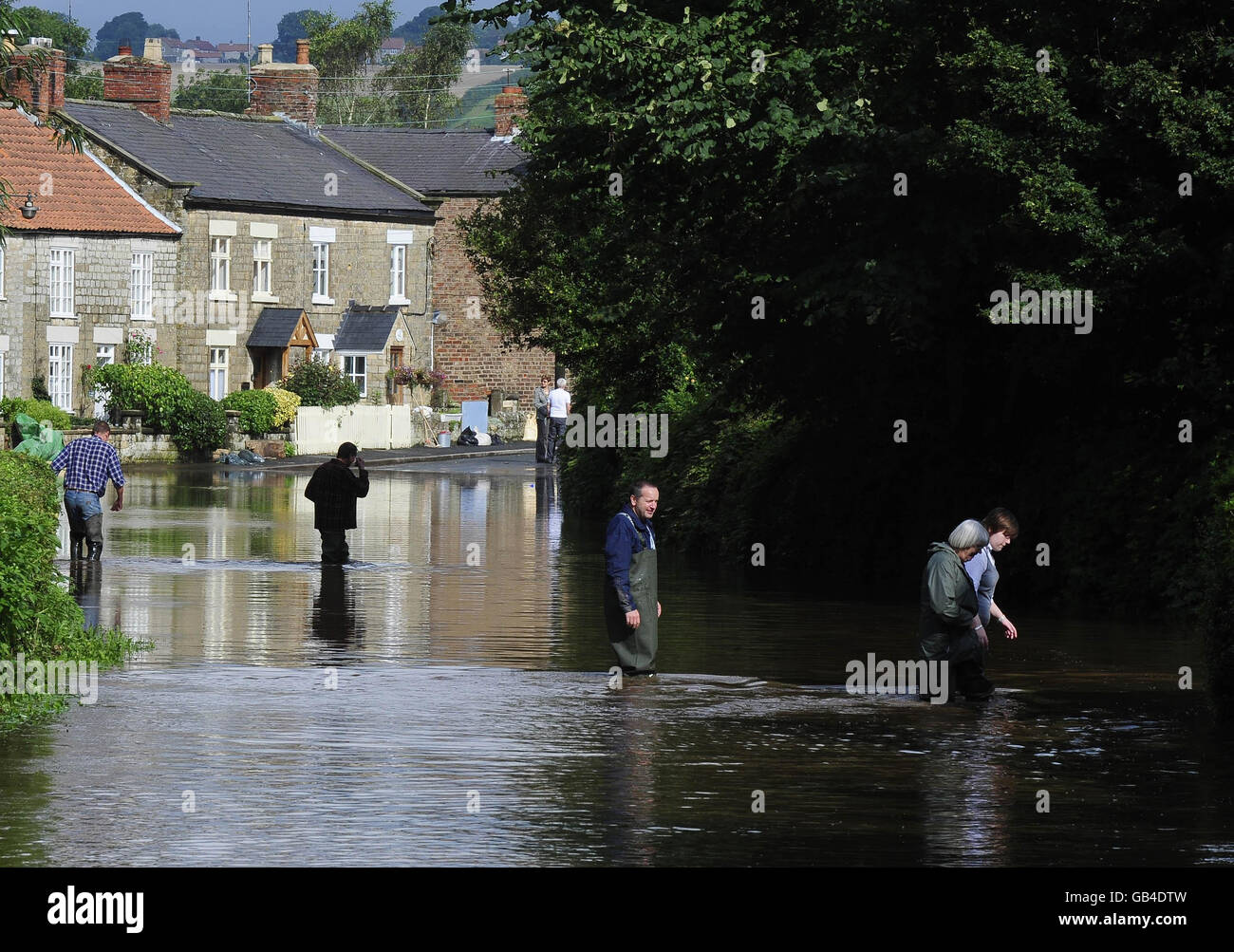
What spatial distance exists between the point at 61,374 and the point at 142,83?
11199mm

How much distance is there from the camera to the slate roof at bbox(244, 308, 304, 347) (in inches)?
2430

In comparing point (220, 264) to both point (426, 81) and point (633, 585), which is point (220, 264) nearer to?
point (633, 585)

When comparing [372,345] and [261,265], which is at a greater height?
[261,265]

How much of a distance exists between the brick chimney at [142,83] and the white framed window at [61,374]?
9.65 meters

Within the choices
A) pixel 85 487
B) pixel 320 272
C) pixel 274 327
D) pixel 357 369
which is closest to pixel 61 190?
pixel 274 327

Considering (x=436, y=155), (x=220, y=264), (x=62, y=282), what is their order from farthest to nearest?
(x=436, y=155), (x=220, y=264), (x=62, y=282)

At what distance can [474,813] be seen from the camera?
1098 cm

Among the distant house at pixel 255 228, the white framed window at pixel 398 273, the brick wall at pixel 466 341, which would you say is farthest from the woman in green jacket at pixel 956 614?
the brick wall at pixel 466 341

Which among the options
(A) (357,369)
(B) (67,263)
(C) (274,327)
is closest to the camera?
(B) (67,263)

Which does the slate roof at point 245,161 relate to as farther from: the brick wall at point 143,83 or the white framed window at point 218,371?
the white framed window at point 218,371

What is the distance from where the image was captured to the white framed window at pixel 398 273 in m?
67.2

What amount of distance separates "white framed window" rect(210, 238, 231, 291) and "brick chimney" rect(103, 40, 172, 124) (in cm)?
469

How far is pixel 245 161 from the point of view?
63.6 m
